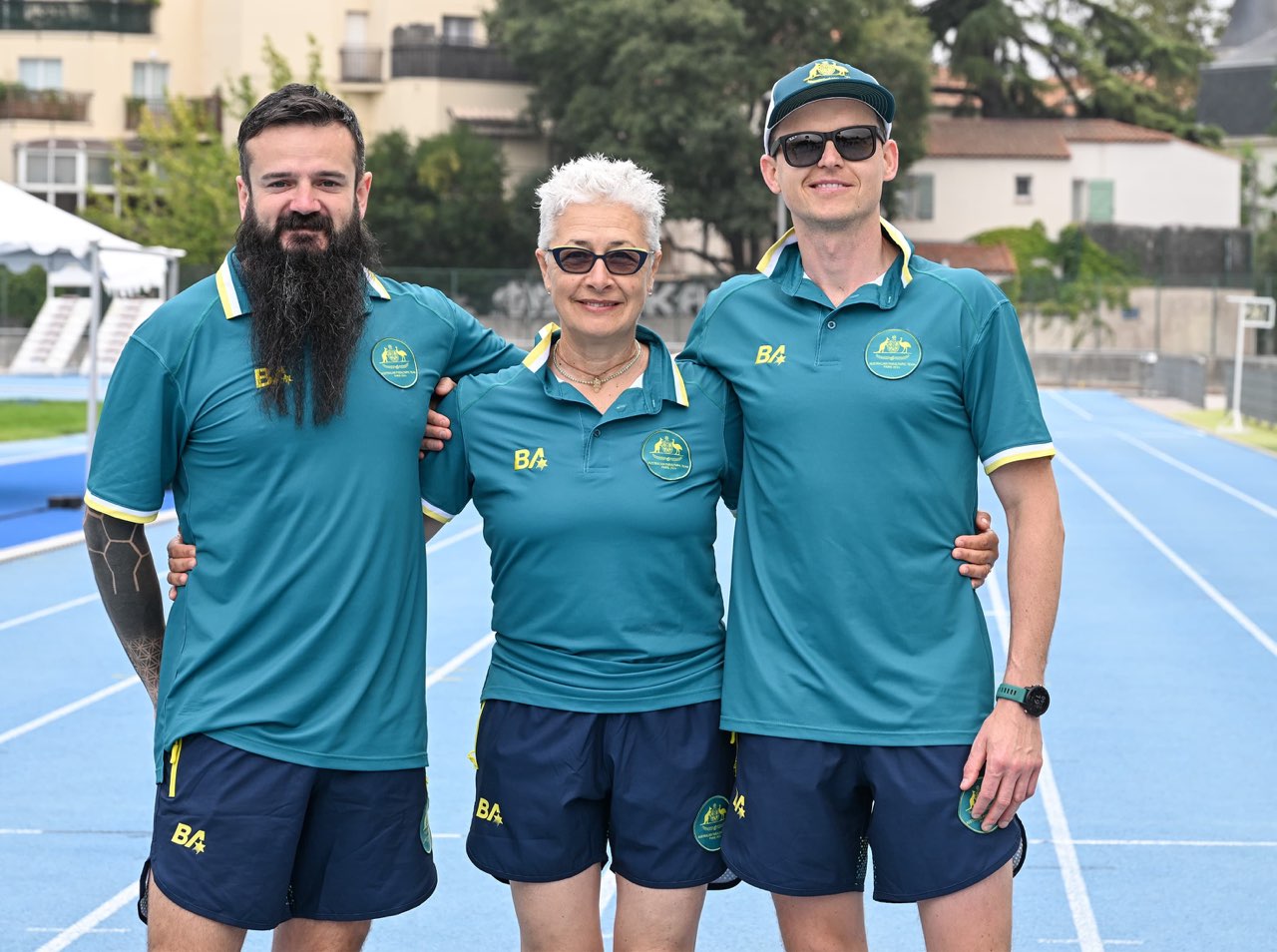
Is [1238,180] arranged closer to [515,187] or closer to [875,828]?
[515,187]

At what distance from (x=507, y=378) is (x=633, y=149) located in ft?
146

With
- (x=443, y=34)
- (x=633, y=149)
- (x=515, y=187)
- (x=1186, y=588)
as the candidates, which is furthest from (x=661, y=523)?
(x=443, y=34)

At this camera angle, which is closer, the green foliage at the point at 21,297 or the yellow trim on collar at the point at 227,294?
the yellow trim on collar at the point at 227,294

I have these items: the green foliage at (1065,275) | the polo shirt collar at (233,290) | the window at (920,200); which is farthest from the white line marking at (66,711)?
the window at (920,200)

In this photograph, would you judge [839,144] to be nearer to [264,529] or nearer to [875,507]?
[875,507]

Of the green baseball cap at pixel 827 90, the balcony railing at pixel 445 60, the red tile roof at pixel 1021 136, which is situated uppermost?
the balcony railing at pixel 445 60

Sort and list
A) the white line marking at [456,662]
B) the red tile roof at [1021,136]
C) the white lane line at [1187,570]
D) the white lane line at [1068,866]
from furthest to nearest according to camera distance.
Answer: the red tile roof at [1021,136]
the white lane line at [1187,570]
the white line marking at [456,662]
the white lane line at [1068,866]

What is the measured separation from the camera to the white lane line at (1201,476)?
761 inches

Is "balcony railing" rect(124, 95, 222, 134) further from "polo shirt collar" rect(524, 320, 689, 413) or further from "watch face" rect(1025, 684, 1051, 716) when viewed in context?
"watch face" rect(1025, 684, 1051, 716)

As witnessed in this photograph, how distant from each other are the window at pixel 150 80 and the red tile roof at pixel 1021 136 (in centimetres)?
2313

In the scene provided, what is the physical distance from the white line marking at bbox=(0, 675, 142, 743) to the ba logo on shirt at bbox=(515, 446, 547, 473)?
5212mm

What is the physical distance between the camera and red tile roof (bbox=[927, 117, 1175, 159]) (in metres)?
58.1

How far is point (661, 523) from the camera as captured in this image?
3633 millimetres

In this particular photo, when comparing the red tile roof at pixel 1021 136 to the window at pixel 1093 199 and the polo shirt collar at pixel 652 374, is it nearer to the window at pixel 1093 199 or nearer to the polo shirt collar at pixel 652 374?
the window at pixel 1093 199
